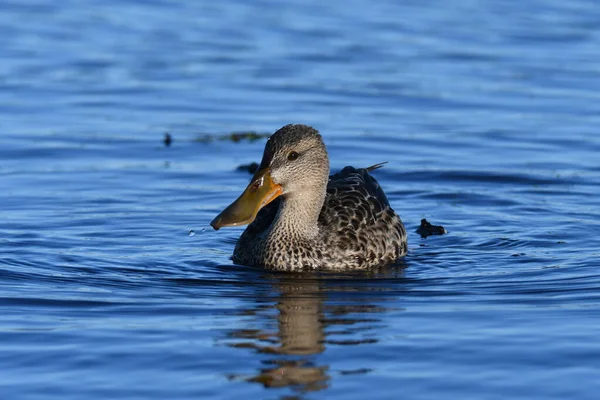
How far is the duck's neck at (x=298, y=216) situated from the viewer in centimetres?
1130

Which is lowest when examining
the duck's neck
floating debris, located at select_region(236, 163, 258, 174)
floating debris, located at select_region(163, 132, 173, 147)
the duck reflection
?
the duck reflection

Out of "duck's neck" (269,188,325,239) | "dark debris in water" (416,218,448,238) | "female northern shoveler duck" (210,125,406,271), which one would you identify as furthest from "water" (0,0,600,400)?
"duck's neck" (269,188,325,239)

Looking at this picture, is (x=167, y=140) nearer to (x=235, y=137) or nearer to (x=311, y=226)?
(x=235, y=137)

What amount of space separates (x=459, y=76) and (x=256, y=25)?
4993 mm

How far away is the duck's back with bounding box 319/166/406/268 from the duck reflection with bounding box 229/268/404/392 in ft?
1.97

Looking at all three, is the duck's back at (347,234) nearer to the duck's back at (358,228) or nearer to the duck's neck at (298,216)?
the duck's back at (358,228)

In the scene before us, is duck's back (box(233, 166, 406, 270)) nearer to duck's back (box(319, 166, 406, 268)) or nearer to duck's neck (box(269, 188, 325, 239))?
duck's back (box(319, 166, 406, 268))

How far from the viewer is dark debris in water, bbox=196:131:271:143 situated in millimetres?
16531

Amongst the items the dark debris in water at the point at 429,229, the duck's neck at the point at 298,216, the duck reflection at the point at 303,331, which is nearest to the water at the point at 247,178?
the duck reflection at the point at 303,331

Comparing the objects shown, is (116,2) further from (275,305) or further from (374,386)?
(374,386)

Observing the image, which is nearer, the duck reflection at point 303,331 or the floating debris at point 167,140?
the duck reflection at point 303,331

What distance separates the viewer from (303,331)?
9.05 meters

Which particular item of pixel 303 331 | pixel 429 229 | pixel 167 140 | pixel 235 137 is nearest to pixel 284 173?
pixel 429 229

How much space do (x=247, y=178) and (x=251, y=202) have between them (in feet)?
12.8
